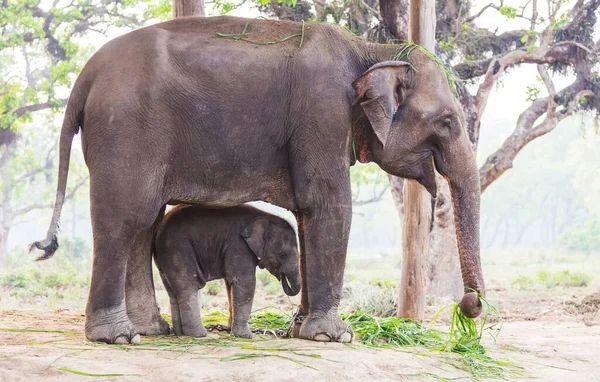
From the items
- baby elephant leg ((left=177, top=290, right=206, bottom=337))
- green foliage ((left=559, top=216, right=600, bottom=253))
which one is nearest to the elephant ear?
baby elephant leg ((left=177, top=290, right=206, bottom=337))

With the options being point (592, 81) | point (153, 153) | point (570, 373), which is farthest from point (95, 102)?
point (592, 81)

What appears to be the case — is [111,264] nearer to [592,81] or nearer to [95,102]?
[95,102]

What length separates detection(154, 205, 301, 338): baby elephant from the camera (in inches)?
220

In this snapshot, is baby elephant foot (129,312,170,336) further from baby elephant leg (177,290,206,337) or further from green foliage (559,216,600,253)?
green foliage (559,216,600,253)

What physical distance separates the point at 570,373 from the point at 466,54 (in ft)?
29.5

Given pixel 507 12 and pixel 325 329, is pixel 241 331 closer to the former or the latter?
pixel 325 329

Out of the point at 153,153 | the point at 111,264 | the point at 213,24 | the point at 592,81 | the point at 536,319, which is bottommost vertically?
the point at 536,319

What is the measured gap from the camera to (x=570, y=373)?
5457mm

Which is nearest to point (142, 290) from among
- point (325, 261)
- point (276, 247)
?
point (276, 247)

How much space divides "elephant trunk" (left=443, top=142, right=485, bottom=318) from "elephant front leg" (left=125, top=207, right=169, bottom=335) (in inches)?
83.9

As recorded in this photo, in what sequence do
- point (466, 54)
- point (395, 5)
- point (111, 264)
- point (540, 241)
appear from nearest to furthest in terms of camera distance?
1. point (111, 264)
2. point (395, 5)
3. point (466, 54)
4. point (540, 241)

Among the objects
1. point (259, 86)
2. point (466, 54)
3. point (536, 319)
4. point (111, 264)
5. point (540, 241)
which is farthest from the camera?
point (540, 241)

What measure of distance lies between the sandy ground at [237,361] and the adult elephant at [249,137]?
1.28 ft

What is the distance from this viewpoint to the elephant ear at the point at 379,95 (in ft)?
17.8
